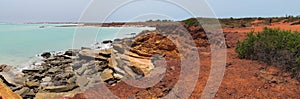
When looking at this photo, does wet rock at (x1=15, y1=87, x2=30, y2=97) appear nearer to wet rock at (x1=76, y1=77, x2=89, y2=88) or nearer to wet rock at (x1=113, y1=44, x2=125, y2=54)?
wet rock at (x1=76, y1=77, x2=89, y2=88)

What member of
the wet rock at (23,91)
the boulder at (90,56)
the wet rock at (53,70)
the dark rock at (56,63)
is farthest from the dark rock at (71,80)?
the dark rock at (56,63)

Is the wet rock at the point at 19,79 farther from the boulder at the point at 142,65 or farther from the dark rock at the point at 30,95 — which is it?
the boulder at the point at 142,65

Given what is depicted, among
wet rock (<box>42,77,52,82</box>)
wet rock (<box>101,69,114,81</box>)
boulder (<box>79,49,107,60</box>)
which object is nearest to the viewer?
wet rock (<box>101,69,114,81</box>)

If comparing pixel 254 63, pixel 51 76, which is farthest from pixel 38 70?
pixel 254 63

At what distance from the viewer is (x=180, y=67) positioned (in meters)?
9.46

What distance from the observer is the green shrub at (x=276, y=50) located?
830 cm

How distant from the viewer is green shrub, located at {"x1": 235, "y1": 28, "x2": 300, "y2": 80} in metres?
8.30

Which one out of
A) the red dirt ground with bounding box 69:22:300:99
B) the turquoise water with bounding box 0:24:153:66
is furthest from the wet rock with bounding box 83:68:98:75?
the turquoise water with bounding box 0:24:153:66

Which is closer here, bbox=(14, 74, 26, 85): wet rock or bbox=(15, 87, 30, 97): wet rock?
bbox=(15, 87, 30, 97): wet rock

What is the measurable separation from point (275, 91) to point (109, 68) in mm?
7641

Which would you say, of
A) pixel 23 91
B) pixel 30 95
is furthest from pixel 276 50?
pixel 23 91

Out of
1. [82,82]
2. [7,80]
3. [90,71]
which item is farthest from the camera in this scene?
[90,71]

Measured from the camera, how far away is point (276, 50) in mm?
9219

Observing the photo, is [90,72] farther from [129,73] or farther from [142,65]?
[142,65]
